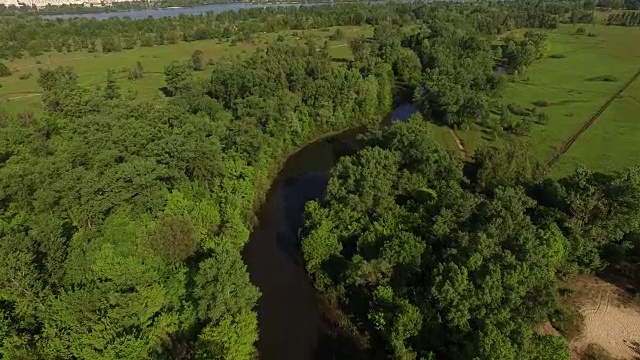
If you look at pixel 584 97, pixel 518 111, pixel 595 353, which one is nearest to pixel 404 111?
pixel 518 111

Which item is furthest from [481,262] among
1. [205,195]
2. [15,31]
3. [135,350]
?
[15,31]

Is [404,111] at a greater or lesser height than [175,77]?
lesser

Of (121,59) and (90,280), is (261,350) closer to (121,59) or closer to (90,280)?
(90,280)

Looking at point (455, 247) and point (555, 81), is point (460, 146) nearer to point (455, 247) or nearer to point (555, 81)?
point (455, 247)

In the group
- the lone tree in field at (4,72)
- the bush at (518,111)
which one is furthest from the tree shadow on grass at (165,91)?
the bush at (518,111)

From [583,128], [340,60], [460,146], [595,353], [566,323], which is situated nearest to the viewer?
[595,353]

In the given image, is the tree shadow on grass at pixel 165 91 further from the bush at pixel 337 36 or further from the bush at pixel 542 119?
the bush at pixel 542 119
